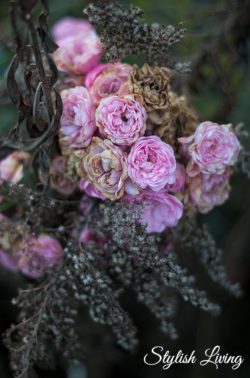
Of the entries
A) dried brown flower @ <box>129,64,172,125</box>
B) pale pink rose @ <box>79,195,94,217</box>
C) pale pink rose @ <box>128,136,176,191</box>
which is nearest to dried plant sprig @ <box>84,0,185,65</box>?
dried brown flower @ <box>129,64,172,125</box>

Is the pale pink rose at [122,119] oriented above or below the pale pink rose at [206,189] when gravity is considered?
above

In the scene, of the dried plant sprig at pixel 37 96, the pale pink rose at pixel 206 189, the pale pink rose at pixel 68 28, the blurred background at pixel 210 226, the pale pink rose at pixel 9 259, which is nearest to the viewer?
the dried plant sprig at pixel 37 96

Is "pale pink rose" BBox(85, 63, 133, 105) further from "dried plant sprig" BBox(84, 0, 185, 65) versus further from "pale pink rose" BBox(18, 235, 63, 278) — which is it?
"pale pink rose" BBox(18, 235, 63, 278)

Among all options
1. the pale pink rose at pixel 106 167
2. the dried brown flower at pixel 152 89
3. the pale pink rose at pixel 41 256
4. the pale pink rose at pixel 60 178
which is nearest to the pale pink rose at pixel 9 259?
the pale pink rose at pixel 41 256

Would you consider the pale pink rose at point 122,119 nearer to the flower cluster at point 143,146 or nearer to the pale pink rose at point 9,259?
the flower cluster at point 143,146

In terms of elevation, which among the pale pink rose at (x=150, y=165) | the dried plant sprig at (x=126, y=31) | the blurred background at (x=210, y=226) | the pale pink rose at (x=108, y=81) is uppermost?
the dried plant sprig at (x=126, y=31)

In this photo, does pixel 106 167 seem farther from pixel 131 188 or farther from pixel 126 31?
pixel 126 31
